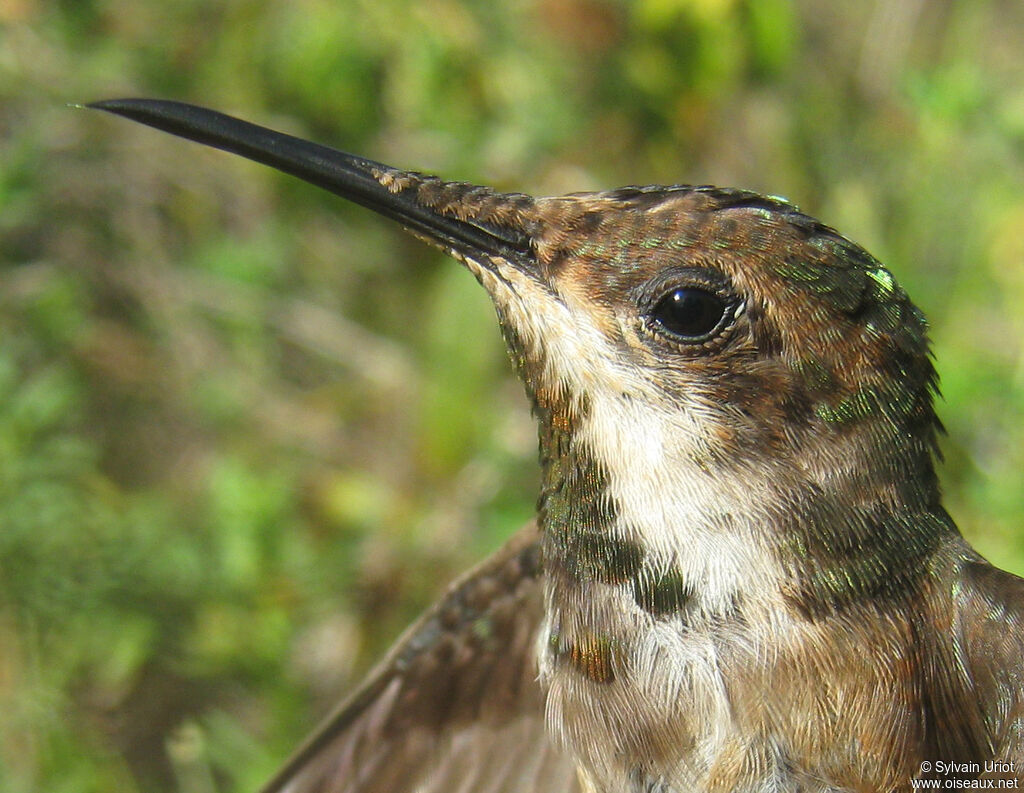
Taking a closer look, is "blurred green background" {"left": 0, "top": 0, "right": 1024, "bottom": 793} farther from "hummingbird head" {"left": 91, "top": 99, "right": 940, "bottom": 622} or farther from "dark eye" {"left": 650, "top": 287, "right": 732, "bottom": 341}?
"dark eye" {"left": 650, "top": 287, "right": 732, "bottom": 341}

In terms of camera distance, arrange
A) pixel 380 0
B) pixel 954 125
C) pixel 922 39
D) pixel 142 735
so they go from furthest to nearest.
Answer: pixel 922 39 → pixel 380 0 → pixel 142 735 → pixel 954 125

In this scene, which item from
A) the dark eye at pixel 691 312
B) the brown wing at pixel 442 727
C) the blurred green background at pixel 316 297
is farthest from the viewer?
the blurred green background at pixel 316 297

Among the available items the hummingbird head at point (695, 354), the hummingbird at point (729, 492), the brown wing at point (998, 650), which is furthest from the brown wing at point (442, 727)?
the brown wing at point (998, 650)

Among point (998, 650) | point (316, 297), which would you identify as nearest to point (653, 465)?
point (998, 650)

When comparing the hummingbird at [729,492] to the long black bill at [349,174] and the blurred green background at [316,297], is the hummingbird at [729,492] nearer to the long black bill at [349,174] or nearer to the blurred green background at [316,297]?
the long black bill at [349,174]

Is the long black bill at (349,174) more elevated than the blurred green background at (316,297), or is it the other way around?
the blurred green background at (316,297)

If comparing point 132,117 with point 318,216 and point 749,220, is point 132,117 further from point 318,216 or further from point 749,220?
point 318,216

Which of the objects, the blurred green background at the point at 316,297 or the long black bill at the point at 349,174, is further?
the blurred green background at the point at 316,297

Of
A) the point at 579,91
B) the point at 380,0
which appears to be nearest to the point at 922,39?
the point at 579,91

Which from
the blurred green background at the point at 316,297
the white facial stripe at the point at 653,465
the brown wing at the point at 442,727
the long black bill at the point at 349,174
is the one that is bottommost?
the brown wing at the point at 442,727
